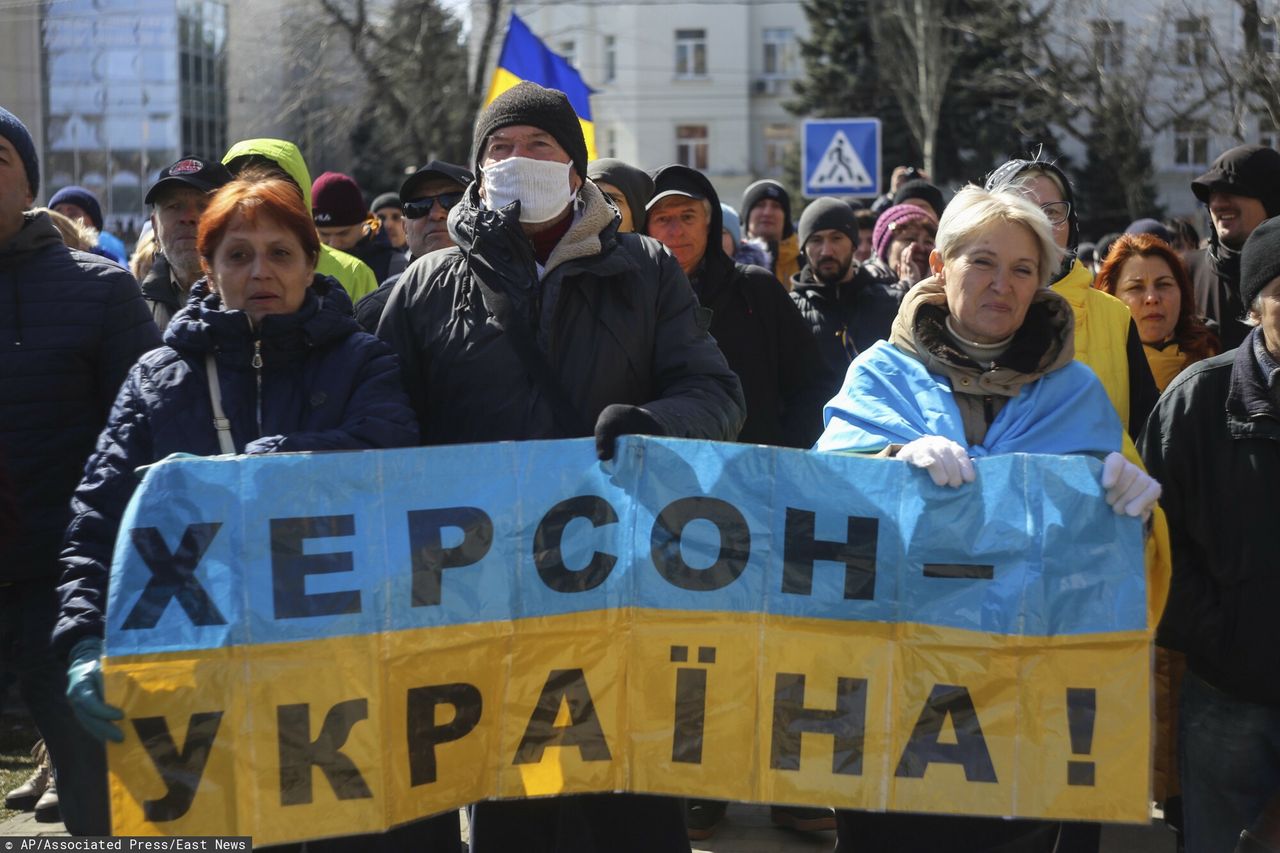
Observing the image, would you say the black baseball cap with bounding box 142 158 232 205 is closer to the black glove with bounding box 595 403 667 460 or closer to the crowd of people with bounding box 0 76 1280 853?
the crowd of people with bounding box 0 76 1280 853

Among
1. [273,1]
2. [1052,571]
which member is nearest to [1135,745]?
[1052,571]

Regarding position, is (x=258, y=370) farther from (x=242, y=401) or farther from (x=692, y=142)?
(x=692, y=142)

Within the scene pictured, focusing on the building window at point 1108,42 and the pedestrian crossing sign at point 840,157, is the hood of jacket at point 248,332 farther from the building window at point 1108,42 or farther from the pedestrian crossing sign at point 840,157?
the building window at point 1108,42

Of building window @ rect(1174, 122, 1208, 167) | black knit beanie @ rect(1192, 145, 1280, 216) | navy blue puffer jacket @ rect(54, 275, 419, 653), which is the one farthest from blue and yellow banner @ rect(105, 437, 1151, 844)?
building window @ rect(1174, 122, 1208, 167)

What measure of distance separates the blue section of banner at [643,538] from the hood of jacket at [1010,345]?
0.70 feet

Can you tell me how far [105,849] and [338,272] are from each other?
3380 mm

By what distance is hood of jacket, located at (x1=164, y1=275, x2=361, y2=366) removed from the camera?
3.35 m

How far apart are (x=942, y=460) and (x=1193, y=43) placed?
26.9m

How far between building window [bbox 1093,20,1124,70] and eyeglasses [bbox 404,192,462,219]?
1024 inches

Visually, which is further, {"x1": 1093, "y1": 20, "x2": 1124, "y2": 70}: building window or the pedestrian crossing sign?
{"x1": 1093, "y1": 20, "x2": 1124, "y2": 70}: building window

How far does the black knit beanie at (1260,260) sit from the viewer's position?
3562 millimetres

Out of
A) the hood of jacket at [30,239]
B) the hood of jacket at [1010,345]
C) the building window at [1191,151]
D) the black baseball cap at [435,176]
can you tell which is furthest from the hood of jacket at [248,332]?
the building window at [1191,151]

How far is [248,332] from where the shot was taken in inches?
133

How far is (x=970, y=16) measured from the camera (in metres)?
36.6
